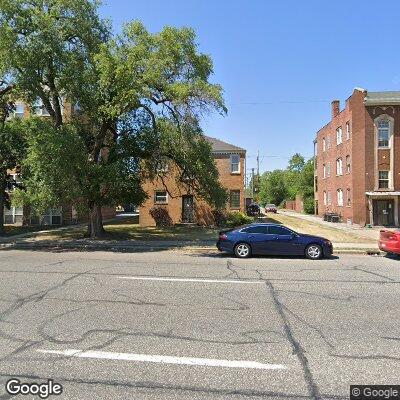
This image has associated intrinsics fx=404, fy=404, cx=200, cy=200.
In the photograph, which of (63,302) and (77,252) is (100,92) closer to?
(77,252)

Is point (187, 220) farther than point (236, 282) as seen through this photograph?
Yes

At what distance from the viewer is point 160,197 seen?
110 feet

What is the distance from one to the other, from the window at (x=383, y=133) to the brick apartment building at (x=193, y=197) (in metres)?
11.5

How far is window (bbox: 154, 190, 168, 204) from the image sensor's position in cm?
3353

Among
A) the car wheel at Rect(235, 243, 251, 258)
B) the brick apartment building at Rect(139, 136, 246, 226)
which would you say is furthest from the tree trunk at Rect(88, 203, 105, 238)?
the brick apartment building at Rect(139, 136, 246, 226)

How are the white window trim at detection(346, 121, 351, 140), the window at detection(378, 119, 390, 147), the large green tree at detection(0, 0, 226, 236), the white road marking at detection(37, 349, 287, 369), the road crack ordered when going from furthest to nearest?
the white window trim at detection(346, 121, 351, 140)
the window at detection(378, 119, 390, 147)
the large green tree at detection(0, 0, 226, 236)
the white road marking at detection(37, 349, 287, 369)
the road crack

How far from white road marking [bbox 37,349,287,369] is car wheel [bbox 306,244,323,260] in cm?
1112

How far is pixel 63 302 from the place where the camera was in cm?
766

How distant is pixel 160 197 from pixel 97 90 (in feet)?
52.4

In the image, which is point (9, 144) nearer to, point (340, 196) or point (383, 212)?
point (383, 212)

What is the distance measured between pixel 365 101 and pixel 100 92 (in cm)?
2435

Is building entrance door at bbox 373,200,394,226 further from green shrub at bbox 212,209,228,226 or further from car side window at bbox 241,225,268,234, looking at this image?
car side window at bbox 241,225,268,234

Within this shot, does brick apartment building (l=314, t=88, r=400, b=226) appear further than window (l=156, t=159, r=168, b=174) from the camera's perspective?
Yes

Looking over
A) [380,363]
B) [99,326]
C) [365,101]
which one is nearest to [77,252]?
[99,326]
